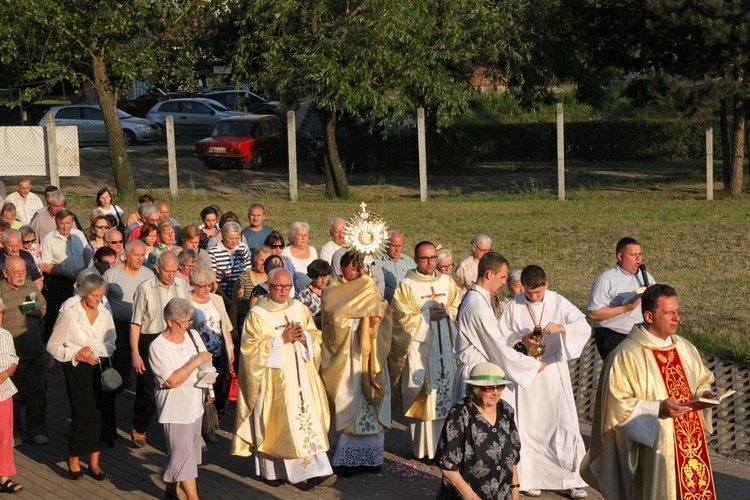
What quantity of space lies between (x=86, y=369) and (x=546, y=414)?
146 inches

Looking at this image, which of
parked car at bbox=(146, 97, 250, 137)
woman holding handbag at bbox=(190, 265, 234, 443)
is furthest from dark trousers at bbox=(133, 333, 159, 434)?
parked car at bbox=(146, 97, 250, 137)

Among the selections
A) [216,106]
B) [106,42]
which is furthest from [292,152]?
[216,106]

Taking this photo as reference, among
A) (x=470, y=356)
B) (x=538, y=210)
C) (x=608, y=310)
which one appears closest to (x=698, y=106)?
(x=538, y=210)

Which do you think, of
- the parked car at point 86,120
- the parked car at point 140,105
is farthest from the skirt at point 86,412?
the parked car at point 140,105

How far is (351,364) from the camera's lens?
9.60 metres

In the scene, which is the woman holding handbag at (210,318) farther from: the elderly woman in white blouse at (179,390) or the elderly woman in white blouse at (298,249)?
the elderly woman in white blouse at (298,249)

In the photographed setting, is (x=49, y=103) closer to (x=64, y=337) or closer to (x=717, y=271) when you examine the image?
(x=717, y=271)

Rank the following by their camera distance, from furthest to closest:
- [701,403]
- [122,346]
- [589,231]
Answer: [589,231]
[122,346]
[701,403]

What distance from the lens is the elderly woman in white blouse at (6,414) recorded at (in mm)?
8992

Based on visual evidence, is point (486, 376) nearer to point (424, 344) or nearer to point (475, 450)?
point (475, 450)

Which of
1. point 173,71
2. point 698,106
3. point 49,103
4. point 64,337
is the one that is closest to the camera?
point 64,337

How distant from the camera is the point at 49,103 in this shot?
42.6 meters

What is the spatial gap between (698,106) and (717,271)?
7.83 m

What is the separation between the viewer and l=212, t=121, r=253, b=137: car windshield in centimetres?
3093
